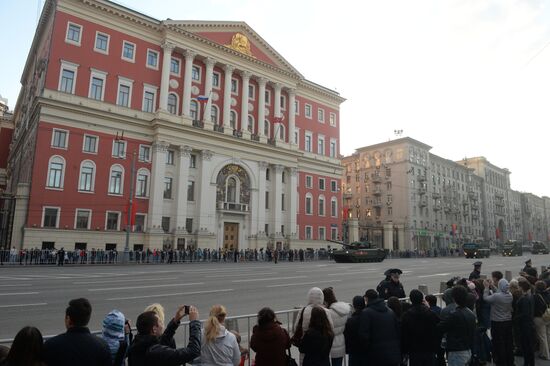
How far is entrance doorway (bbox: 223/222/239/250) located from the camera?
1689 inches

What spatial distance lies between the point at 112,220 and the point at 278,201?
19515 mm

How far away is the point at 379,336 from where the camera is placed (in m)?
5.29

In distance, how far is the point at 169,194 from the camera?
39.8 meters

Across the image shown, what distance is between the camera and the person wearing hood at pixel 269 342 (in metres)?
4.64

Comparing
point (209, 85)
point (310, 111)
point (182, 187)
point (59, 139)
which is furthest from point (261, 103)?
point (59, 139)

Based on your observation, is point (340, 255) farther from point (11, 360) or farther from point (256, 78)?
point (11, 360)

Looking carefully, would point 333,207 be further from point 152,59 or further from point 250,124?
point 152,59

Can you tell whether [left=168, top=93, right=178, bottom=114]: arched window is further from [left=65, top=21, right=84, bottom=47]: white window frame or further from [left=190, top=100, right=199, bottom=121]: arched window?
[left=65, top=21, right=84, bottom=47]: white window frame

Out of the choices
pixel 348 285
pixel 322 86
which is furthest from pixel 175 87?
pixel 348 285

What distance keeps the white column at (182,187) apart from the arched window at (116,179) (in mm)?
5493

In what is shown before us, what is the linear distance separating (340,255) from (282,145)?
17.0 meters

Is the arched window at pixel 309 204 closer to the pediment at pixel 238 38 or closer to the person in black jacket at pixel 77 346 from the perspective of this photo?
the pediment at pixel 238 38

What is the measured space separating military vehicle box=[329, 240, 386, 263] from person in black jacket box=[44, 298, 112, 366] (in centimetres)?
3658

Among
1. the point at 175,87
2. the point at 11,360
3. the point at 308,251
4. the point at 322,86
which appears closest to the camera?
the point at 11,360
